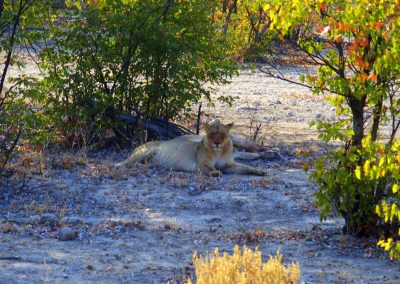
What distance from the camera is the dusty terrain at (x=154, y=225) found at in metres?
6.75

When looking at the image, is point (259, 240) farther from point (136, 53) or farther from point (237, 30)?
point (237, 30)

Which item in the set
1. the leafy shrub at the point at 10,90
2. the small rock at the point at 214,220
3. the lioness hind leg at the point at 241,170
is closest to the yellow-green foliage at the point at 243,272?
the small rock at the point at 214,220

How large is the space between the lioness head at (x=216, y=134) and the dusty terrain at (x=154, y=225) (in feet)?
2.02

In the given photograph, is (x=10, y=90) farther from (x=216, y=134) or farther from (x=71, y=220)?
(x=216, y=134)

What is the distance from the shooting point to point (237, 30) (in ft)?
70.1

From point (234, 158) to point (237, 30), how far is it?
1036cm

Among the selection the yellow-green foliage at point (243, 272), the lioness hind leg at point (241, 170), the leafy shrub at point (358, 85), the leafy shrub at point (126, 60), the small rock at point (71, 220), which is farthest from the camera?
the leafy shrub at point (126, 60)

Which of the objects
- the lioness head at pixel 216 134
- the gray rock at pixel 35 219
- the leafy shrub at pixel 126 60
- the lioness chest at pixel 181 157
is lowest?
the gray rock at pixel 35 219

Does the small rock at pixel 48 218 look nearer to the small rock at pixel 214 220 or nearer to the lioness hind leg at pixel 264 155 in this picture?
the small rock at pixel 214 220

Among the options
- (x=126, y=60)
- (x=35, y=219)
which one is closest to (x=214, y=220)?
(x=35, y=219)

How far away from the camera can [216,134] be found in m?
11.1

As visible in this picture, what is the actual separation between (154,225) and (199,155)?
9.59 feet

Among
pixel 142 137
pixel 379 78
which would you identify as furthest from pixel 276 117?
pixel 379 78

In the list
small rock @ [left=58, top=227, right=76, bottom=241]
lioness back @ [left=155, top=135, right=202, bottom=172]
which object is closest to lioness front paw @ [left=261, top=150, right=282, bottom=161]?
lioness back @ [left=155, top=135, right=202, bottom=172]
